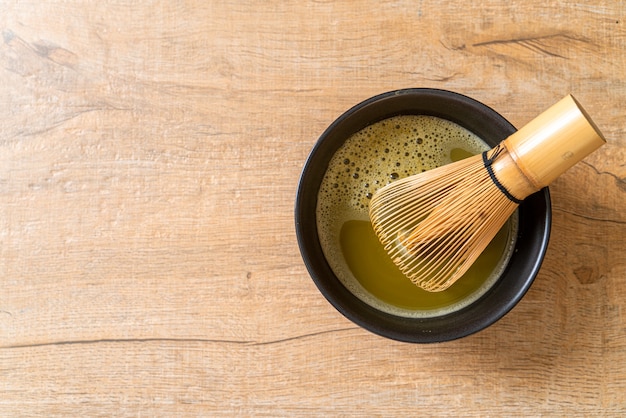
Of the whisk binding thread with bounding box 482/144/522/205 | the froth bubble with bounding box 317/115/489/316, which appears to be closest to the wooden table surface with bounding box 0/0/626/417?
the froth bubble with bounding box 317/115/489/316

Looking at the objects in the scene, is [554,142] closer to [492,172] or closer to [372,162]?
[492,172]

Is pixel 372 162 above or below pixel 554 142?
below

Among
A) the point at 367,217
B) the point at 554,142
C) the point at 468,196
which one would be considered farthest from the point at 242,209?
the point at 554,142

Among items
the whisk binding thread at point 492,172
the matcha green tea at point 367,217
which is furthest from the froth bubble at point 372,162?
the whisk binding thread at point 492,172

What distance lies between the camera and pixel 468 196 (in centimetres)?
68

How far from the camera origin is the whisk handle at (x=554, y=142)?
57 cm

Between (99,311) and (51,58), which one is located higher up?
(51,58)

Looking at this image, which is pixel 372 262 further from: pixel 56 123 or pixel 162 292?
pixel 56 123

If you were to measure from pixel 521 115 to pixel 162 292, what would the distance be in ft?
1.69

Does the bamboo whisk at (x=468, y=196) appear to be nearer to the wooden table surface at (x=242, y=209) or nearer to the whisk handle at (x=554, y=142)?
the whisk handle at (x=554, y=142)

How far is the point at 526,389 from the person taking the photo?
0.81 meters

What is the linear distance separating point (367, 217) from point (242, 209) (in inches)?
6.6

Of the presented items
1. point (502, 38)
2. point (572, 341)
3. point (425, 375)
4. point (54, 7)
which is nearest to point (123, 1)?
point (54, 7)

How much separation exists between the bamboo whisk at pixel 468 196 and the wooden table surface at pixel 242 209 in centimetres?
13
